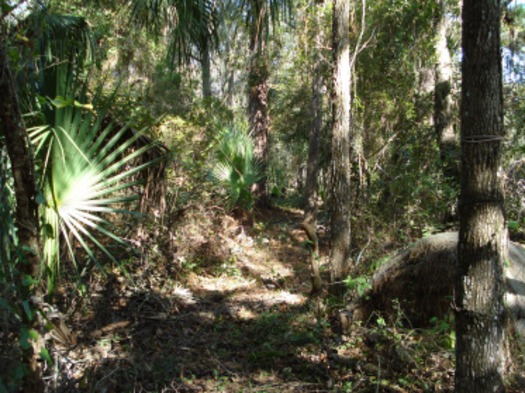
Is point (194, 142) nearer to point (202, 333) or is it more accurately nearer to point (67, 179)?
point (202, 333)

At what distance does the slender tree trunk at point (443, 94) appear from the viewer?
873 cm

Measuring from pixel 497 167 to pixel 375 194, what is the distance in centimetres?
530

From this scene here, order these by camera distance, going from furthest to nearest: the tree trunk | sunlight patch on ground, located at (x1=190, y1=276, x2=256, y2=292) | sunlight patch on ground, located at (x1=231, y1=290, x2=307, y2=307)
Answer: sunlight patch on ground, located at (x1=190, y1=276, x2=256, y2=292) < sunlight patch on ground, located at (x1=231, y1=290, x2=307, y2=307) < the tree trunk

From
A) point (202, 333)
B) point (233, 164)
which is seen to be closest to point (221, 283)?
point (202, 333)

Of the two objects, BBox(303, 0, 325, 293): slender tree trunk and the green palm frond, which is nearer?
the green palm frond

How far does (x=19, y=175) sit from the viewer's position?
2805 mm

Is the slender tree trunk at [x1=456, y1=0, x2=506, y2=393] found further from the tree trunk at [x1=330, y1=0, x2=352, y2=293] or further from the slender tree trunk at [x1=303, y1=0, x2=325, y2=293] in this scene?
the slender tree trunk at [x1=303, y1=0, x2=325, y2=293]

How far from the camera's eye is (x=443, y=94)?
8945 millimetres

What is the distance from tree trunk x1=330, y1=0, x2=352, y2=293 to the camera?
239 inches

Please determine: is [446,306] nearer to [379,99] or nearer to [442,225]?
[442,225]

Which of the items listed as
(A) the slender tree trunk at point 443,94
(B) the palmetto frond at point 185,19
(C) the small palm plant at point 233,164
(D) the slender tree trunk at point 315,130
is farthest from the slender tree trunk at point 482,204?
(C) the small palm plant at point 233,164

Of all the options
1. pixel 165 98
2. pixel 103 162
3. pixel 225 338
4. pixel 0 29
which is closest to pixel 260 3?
pixel 103 162

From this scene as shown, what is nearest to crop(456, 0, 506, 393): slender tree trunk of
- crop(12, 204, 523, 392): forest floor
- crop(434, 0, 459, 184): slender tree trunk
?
crop(12, 204, 523, 392): forest floor

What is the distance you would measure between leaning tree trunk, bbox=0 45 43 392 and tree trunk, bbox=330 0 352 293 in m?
4.12
